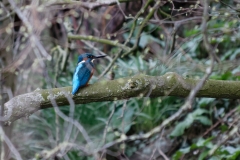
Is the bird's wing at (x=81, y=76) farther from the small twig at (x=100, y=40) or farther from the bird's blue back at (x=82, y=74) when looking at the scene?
the small twig at (x=100, y=40)

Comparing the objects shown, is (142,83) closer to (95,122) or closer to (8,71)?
(8,71)

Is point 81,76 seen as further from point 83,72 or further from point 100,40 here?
point 100,40

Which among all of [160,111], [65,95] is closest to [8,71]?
[65,95]

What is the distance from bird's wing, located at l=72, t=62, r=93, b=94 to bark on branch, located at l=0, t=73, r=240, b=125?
0.06m

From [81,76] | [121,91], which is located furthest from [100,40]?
[121,91]

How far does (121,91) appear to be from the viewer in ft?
11.1

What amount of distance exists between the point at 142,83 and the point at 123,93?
6.6 inches

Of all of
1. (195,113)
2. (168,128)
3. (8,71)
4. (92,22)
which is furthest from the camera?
(92,22)

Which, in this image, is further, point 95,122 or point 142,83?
point 95,122

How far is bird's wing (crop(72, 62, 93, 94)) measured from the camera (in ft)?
11.4

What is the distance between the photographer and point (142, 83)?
3342mm

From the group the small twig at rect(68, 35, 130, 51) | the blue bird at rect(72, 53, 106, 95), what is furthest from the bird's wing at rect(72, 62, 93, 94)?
the small twig at rect(68, 35, 130, 51)

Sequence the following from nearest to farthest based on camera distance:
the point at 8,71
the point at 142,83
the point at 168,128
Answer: the point at 142,83
the point at 8,71
the point at 168,128

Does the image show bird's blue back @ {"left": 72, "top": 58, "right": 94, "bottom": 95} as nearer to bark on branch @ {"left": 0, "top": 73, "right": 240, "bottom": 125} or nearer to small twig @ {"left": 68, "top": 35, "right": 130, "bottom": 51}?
bark on branch @ {"left": 0, "top": 73, "right": 240, "bottom": 125}
